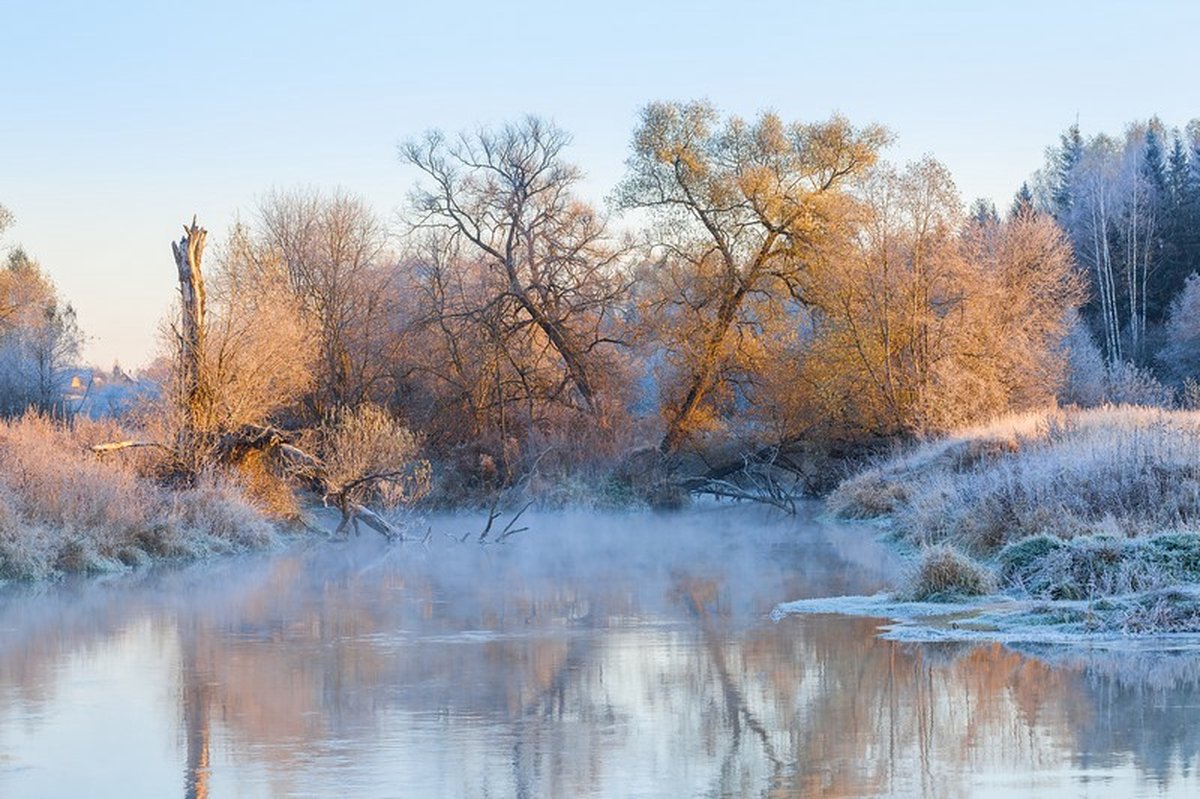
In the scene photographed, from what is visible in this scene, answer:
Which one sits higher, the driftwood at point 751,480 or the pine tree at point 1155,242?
the pine tree at point 1155,242

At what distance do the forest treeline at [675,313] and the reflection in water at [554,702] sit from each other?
72.0 ft

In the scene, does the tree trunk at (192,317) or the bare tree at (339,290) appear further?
the bare tree at (339,290)

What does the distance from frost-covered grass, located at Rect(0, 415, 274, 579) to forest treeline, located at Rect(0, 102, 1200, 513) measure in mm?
10855

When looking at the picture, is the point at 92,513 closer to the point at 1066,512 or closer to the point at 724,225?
the point at 1066,512

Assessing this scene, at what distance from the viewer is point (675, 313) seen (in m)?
46.2

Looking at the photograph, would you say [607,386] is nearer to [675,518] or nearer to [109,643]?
[675,518]

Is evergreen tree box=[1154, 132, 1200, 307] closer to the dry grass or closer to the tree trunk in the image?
the dry grass

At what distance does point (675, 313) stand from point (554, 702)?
112ft

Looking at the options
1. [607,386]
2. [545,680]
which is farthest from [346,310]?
[545,680]

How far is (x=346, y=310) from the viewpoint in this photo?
47656mm

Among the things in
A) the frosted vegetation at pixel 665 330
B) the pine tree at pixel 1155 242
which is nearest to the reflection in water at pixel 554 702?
the frosted vegetation at pixel 665 330

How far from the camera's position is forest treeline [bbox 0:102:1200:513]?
139 feet

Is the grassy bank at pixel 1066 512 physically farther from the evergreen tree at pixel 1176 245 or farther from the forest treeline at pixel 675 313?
the evergreen tree at pixel 1176 245

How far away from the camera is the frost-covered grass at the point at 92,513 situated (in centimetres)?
2488
